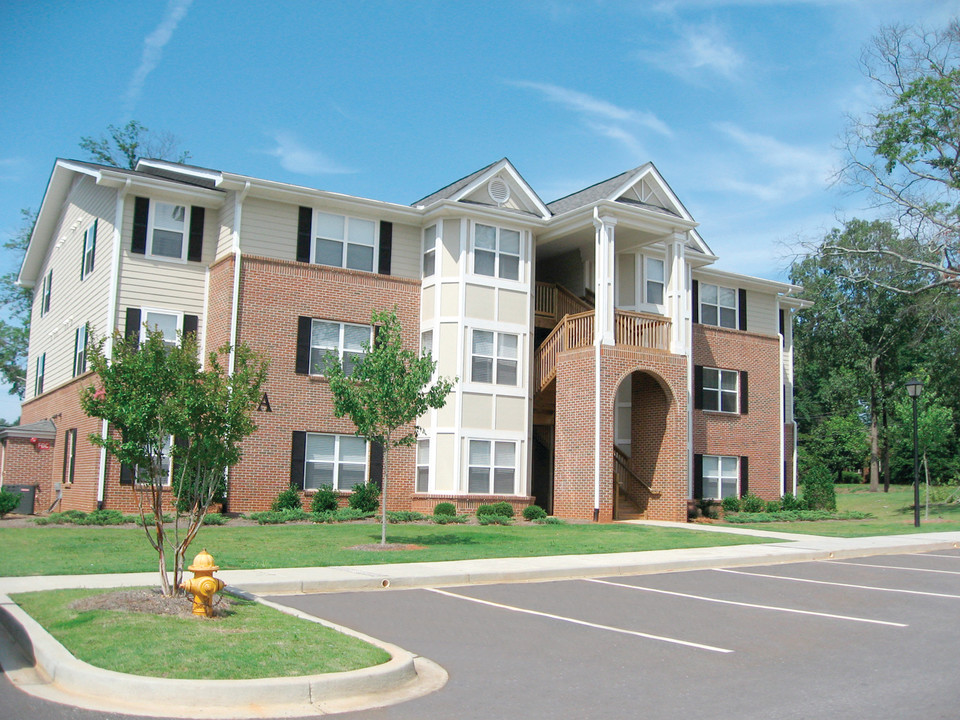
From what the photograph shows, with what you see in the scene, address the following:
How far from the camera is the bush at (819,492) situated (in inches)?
1188

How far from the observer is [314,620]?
895cm

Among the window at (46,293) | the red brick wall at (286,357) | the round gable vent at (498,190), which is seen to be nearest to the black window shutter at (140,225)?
the red brick wall at (286,357)

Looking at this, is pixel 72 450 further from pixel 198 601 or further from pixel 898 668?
pixel 898 668

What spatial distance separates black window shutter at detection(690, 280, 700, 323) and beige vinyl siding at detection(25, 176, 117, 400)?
732 inches

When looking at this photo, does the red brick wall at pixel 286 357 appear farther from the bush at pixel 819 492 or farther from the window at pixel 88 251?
the bush at pixel 819 492

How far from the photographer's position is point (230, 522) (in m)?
20.8

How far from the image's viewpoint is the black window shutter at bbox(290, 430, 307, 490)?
23.3 m

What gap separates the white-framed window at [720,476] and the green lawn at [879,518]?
4.14 m

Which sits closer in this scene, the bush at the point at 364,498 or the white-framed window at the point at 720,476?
the bush at the point at 364,498

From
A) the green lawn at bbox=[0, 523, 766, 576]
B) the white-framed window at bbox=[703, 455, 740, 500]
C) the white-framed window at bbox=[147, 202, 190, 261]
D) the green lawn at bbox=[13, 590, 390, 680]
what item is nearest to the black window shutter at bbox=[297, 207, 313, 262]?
the white-framed window at bbox=[147, 202, 190, 261]

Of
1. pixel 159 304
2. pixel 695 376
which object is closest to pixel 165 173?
pixel 159 304

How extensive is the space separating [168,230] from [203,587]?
17.0 meters

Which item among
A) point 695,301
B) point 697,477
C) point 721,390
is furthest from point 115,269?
point 721,390

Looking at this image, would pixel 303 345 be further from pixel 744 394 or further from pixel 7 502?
pixel 744 394
